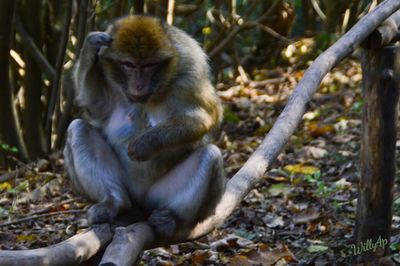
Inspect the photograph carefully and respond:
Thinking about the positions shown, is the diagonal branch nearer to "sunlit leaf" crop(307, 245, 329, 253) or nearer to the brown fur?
the brown fur

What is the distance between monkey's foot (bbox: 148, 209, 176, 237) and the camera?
13.1 feet

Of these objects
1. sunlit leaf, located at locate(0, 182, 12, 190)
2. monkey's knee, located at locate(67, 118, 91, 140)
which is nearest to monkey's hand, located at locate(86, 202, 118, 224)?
monkey's knee, located at locate(67, 118, 91, 140)

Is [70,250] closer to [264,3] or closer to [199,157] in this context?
[199,157]

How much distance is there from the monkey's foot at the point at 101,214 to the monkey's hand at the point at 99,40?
2.84ft

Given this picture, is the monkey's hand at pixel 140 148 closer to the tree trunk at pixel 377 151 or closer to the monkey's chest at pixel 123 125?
the monkey's chest at pixel 123 125

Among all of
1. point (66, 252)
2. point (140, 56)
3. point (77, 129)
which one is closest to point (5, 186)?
point (77, 129)

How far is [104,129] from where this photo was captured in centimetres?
459

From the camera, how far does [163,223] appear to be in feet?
13.2

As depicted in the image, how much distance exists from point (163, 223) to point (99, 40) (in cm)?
104

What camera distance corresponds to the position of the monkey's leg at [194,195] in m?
4.07

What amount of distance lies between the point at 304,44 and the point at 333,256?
6.42m

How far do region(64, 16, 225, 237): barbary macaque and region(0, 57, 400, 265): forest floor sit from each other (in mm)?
822

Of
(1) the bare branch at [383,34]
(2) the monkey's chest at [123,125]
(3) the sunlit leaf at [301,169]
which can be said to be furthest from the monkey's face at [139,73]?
(3) the sunlit leaf at [301,169]

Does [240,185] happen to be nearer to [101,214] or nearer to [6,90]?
[101,214]
